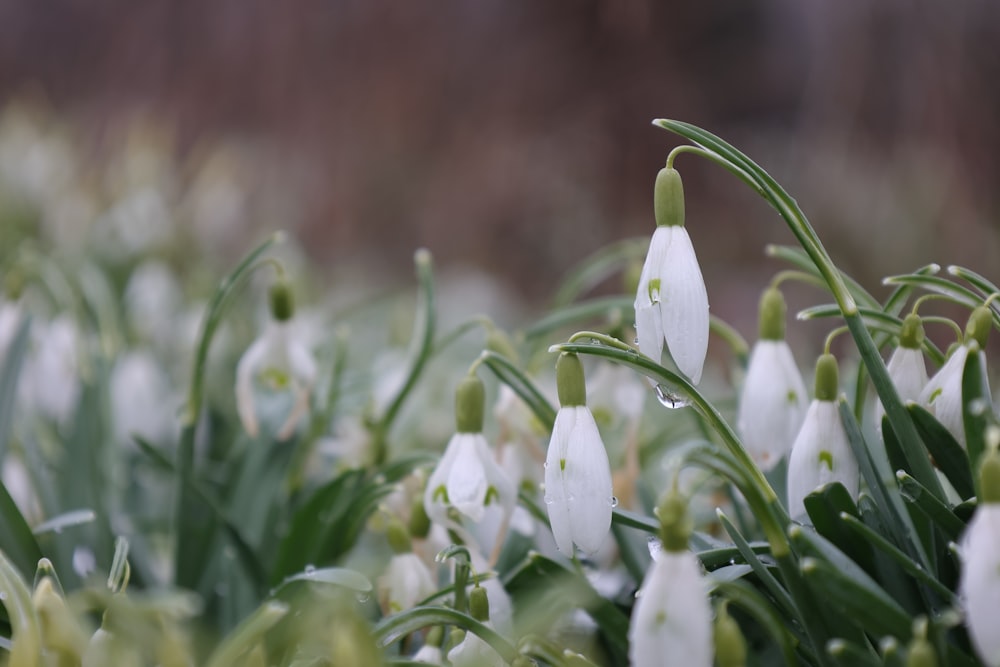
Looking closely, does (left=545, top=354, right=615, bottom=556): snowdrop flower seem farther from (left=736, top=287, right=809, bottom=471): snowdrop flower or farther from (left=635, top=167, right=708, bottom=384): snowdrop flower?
(left=736, top=287, right=809, bottom=471): snowdrop flower

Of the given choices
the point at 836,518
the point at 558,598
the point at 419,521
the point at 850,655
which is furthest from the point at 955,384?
the point at 419,521

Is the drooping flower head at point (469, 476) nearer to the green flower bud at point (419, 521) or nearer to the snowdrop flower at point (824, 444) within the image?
the green flower bud at point (419, 521)

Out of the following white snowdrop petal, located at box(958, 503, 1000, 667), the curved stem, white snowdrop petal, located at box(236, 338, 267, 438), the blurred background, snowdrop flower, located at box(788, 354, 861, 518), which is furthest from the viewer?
the blurred background

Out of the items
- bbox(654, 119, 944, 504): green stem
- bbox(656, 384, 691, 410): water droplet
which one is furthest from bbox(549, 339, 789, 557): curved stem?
bbox(654, 119, 944, 504): green stem

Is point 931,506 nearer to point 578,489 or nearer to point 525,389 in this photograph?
point 578,489

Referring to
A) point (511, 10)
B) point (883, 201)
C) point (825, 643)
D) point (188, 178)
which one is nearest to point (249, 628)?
point (825, 643)

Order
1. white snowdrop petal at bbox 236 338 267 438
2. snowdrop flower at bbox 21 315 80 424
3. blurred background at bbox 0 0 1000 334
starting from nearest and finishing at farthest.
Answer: white snowdrop petal at bbox 236 338 267 438, snowdrop flower at bbox 21 315 80 424, blurred background at bbox 0 0 1000 334

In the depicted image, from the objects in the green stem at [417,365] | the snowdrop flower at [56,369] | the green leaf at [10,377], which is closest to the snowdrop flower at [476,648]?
the green stem at [417,365]

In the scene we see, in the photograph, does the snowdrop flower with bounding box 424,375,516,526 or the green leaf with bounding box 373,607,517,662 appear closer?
the green leaf with bounding box 373,607,517,662

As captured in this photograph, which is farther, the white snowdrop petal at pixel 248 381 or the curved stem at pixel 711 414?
the white snowdrop petal at pixel 248 381
